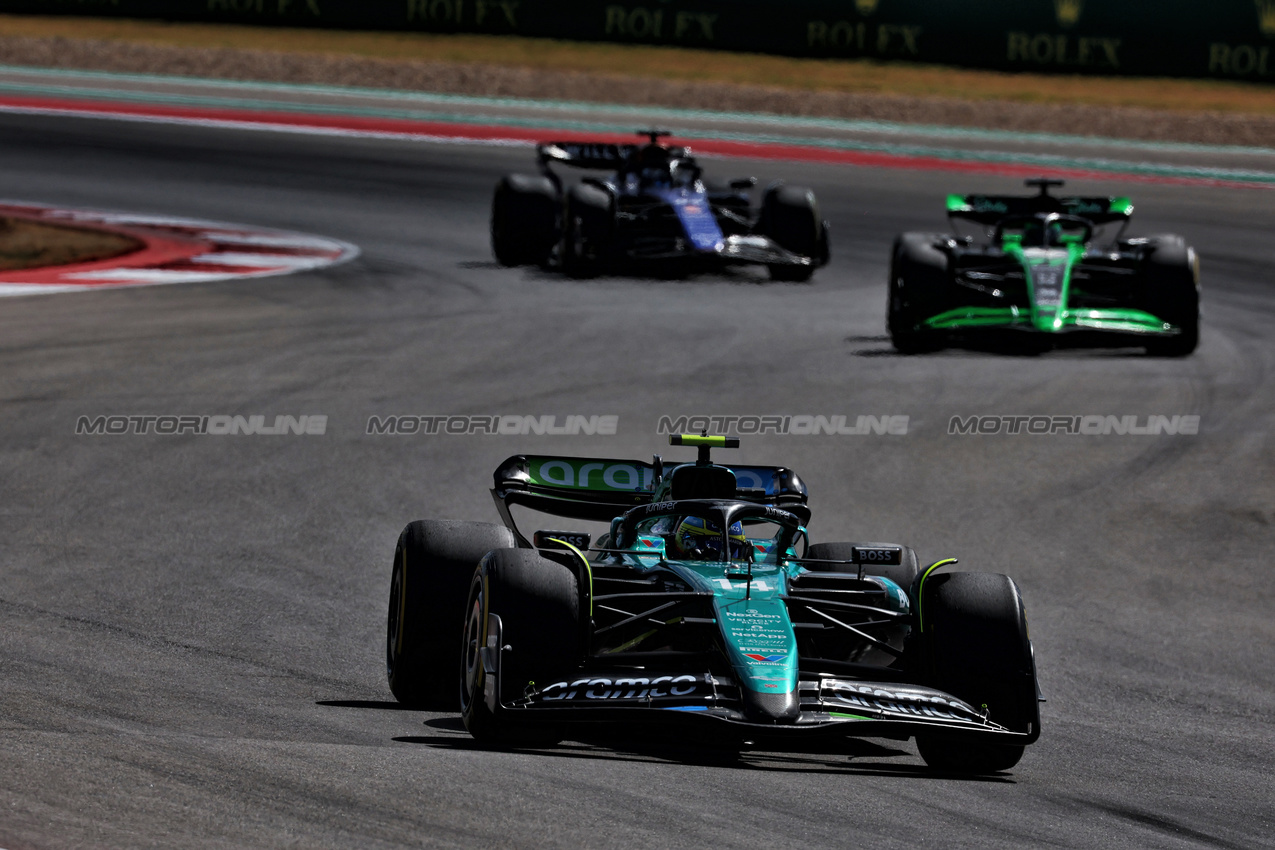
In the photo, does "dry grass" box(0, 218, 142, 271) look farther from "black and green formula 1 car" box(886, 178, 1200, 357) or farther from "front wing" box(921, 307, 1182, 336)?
"front wing" box(921, 307, 1182, 336)

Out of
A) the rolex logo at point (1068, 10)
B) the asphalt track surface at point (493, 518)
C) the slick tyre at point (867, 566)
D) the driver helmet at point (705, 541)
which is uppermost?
the rolex logo at point (1068, 10)

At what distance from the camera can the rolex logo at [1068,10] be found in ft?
98.0

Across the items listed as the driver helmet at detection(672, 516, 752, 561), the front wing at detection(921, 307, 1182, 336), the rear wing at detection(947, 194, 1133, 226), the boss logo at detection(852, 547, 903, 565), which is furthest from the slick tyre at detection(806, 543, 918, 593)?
the rear wing at detection(947, 194, 1133, 226)

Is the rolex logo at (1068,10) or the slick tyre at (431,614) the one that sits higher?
the rolex logo at (1068,10)

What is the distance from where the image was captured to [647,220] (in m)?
19.4

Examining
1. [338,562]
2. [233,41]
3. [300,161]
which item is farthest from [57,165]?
[338,562]

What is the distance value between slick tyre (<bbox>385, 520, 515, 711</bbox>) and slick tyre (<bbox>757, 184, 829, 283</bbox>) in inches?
474

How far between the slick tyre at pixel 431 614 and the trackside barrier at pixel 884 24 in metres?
24.0

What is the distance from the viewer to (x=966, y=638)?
726cm

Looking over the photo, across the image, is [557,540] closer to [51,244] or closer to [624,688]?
[624,688]

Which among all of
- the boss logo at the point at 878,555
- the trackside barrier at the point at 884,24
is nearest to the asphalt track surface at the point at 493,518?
the boss logo at the point at 878,555

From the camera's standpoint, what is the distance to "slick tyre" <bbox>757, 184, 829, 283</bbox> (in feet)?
64.4

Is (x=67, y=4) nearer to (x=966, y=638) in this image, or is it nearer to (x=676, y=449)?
(x=676, y=449)

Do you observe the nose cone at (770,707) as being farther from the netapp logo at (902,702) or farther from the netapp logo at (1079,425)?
the netapp logo at (1079,425)
